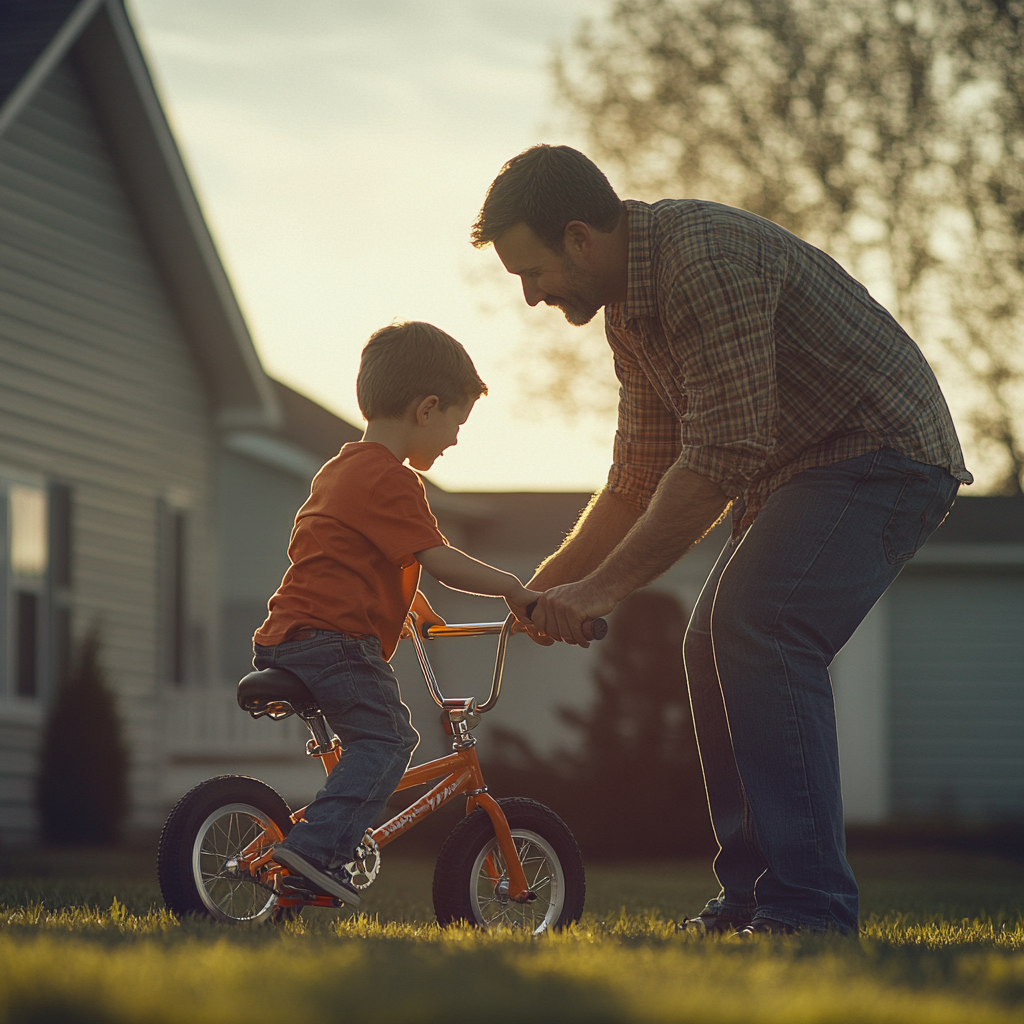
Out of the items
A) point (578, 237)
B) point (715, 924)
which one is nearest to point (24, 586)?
point (715, 924)

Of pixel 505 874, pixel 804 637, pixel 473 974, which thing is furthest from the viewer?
pixel 505 874

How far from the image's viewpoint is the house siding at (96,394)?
40.3ft

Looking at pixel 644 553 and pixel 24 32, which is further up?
pixel 24 32

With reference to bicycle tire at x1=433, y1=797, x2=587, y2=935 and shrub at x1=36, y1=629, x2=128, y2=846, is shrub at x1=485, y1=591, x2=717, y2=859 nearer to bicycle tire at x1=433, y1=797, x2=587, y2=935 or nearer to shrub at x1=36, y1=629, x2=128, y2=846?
shrub at x1=36, y1=629, x2=128, y2=846

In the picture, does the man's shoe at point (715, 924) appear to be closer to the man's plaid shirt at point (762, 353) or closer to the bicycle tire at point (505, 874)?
the bicycle tire at point (505, 874)

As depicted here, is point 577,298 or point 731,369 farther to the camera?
point 577,298

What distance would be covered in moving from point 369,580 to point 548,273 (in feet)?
3.14

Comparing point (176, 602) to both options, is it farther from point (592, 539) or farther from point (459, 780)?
point (459, 780)

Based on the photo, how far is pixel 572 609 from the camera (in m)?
4.07

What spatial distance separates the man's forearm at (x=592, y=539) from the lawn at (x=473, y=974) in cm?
104

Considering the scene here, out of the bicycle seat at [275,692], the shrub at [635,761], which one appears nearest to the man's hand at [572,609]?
the bicycle seat at [275,692]

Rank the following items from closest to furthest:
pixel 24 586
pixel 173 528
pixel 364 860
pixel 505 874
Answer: pixel 364 860, pixel 505 874, pixel 24 586, pixel 173 528

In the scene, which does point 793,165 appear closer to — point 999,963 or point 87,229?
point 87,229

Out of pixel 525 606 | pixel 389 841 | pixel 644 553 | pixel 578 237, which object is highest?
pixel 578 237
